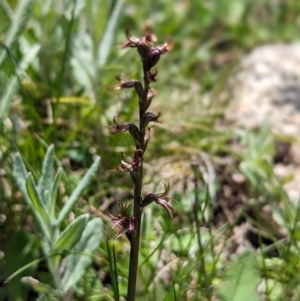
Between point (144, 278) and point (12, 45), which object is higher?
point (12, 45)

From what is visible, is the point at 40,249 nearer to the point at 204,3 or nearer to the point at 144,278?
the point at 144,278

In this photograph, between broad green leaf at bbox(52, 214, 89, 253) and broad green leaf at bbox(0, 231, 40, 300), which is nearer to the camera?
broad green leaf at bbox(52, 214, 89, 253)

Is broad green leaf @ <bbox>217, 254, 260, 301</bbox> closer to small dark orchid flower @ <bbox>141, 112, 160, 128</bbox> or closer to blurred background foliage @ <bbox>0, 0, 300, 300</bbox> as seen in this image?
blurred background foliage @ <bbox>0, 0, 300, 300</bbox>

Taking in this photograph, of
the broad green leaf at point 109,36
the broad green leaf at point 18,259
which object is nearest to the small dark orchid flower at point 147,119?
the broad green leaf at point 18,259

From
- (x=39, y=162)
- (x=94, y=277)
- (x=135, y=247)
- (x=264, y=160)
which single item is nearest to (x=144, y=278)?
(x=94, y=277)

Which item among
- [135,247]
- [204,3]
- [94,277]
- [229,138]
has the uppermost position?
[204,3]

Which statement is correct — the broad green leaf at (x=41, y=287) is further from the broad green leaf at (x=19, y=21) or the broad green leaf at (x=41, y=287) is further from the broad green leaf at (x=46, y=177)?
the broad green leaf at (x=19, y=21)

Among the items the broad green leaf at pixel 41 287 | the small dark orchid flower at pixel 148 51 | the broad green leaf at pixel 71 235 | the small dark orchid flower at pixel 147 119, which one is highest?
the small dark orchid flower at pixel 148 51

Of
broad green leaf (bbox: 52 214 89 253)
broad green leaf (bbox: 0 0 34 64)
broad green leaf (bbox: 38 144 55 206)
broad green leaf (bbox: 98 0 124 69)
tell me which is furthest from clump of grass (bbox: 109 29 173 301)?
broad green leaf (bbox: 98 0 124 69)
